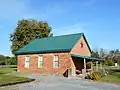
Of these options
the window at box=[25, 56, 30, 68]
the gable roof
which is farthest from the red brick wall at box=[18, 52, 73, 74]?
the gable roof

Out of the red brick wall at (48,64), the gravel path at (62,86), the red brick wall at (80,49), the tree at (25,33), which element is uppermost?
the tree at (25,33)

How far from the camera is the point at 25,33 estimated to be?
193ft

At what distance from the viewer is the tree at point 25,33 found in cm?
5857

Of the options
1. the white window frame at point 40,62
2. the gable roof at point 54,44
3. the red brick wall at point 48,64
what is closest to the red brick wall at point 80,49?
the gable roof at point 54,44

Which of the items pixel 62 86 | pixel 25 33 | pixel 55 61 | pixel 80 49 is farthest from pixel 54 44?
pixel 25 33

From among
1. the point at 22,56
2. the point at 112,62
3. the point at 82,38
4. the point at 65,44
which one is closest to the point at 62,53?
the point at 65,44

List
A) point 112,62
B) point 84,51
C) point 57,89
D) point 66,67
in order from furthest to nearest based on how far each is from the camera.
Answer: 1. point 112,62
2. point 84,51
3. point 66,67
4. point 57,89

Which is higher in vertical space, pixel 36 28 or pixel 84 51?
pixel 36 28

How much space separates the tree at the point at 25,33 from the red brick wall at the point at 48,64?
20111mm

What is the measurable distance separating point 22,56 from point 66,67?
31.4ft

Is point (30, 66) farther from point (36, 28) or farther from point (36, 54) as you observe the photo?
point (36, 28)

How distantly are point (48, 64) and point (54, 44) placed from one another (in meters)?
3.35

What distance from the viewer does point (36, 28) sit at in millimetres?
60344

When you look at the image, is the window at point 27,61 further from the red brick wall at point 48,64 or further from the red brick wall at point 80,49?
the red brick wall at point 80,49
